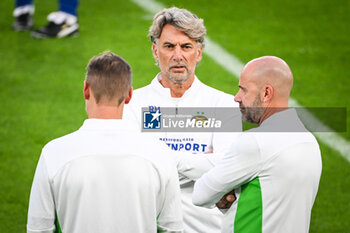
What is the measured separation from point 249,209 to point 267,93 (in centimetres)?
62

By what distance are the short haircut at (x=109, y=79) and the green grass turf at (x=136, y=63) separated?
3.12m

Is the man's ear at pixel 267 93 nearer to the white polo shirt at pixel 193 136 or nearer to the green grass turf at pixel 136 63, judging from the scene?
the white polo shirt at pixel 193 136

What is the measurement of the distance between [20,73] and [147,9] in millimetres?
2924

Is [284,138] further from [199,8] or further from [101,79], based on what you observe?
[199,8]

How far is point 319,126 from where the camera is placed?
8242 mm

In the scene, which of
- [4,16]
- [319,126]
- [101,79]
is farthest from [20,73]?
[101,79]

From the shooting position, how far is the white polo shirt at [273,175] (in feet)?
11.6

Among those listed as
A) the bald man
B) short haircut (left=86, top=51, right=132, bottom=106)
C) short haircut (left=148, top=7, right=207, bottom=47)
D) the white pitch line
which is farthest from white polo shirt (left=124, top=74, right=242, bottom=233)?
the white pitch line

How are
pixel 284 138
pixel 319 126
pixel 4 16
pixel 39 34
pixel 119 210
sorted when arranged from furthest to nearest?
1. pixel 4 16
2. pixel 39 34
3. pixel 319 126
4. pixel 284 138
5. pixel 119 210

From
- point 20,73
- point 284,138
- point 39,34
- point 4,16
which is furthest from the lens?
point 4,16

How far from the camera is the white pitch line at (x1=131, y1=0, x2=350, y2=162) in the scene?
25.7 feet

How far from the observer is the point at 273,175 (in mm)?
3555

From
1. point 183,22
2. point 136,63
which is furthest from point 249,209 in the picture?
point 136,63

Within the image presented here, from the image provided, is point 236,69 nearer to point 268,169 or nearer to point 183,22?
point 183,22
